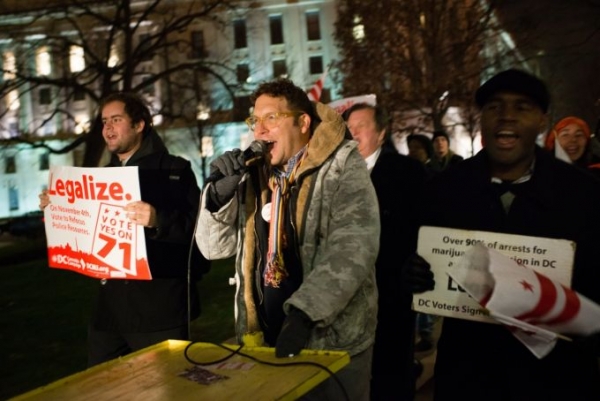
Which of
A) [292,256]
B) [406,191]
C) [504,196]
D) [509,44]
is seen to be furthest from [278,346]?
[509,44]

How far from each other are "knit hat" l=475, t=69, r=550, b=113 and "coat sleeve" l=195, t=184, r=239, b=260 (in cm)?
134

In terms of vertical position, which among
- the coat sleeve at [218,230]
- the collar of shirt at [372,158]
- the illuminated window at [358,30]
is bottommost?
the coat sleeve at [218,230]

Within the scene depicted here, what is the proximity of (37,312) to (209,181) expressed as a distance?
24.4 feet

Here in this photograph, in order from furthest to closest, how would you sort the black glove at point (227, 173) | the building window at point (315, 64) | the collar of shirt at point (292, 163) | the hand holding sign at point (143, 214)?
the building window at point (315, 64), the hand holding sign at point (143, 214), the collar of shirt at point (292, 163), the black glove at point (227, 173)

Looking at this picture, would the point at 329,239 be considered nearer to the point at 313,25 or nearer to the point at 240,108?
the point at 240,108

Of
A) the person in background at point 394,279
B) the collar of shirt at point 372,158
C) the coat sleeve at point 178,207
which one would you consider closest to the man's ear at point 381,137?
the collar of shirt at point 372,158

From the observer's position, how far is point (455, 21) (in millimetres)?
23953

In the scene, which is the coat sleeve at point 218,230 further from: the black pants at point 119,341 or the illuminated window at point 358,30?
the illuminated window at point 358,30

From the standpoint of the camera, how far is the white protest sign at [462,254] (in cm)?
248

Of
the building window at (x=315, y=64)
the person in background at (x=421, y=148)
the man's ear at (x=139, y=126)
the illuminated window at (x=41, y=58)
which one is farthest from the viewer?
the building window at (x=315, y=64)

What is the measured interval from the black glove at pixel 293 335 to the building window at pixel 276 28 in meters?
58.5

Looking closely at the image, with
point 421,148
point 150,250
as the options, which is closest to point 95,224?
point 150,250

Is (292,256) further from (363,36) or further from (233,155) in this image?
(363,36)

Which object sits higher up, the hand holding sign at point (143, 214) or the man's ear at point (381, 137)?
the man's ear at point (381, 137)
